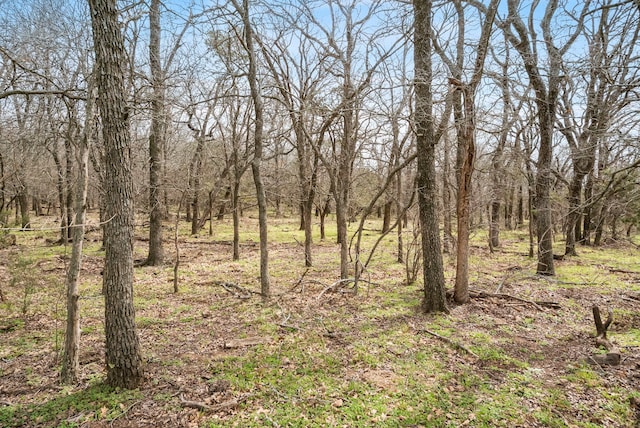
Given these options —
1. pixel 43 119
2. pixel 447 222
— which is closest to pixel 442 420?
pixel 43 119

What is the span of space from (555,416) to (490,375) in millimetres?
867

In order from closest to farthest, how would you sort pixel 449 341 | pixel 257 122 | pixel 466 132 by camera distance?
pixel 449 341 < pixel 466 132 < pixel 257 122

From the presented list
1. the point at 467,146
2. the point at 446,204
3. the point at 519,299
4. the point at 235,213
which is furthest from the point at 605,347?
the point at 235,213

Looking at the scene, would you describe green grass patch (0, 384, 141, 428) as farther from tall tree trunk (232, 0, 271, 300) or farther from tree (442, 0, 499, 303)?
tree (442, 0, 499, 303)

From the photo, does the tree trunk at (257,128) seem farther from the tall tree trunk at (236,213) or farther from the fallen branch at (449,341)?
the tall tree trunk at (236,213)

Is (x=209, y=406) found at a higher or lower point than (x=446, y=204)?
lower

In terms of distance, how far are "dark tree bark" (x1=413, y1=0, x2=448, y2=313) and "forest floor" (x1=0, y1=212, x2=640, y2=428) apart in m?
0.61

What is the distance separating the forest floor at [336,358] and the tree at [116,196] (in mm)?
416

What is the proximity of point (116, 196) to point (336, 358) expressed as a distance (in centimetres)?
345

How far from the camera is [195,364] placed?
15.6 ft

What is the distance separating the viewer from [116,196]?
3783 mm

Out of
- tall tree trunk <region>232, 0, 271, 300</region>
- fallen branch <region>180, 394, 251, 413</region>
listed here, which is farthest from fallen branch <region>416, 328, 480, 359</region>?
tall tree trunk <region>232, 0, 271, 300</region>

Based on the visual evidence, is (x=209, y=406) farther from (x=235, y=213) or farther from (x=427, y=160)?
(x=235, y=213)

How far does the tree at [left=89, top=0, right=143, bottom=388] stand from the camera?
144 inches
